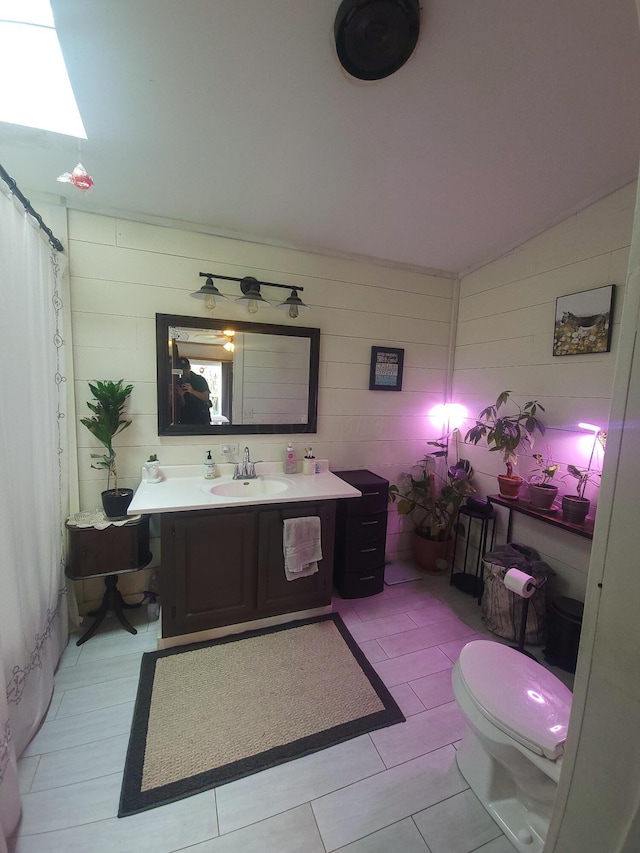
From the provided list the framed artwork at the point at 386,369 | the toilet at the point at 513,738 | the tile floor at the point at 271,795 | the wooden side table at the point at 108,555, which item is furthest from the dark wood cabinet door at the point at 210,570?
the framed artwork at the point at 386,369

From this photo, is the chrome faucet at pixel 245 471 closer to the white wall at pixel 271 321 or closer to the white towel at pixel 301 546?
the white wall at pixel 271 321

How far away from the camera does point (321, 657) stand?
1.81 meters

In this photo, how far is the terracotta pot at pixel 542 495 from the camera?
73.5 inches

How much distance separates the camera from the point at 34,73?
43.9 inches

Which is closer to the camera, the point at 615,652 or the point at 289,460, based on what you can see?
the point at 615,652

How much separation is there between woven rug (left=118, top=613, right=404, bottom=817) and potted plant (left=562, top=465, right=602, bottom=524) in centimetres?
133

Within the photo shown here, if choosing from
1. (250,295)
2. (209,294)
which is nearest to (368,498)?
(250,295)

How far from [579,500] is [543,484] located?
0.78 ft

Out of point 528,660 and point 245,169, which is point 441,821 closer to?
point 528,660

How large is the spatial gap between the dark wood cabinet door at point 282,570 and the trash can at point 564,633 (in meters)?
1.29

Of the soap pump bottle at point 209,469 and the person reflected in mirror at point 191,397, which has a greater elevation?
the person reflected in mirror at point 191,397

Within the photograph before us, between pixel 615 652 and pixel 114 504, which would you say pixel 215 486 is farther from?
pixel 615 652

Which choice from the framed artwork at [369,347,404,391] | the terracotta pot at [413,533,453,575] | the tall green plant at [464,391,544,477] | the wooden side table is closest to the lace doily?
the wooden side table

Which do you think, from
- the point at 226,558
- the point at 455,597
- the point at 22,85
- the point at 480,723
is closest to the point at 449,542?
the point at 455,597
